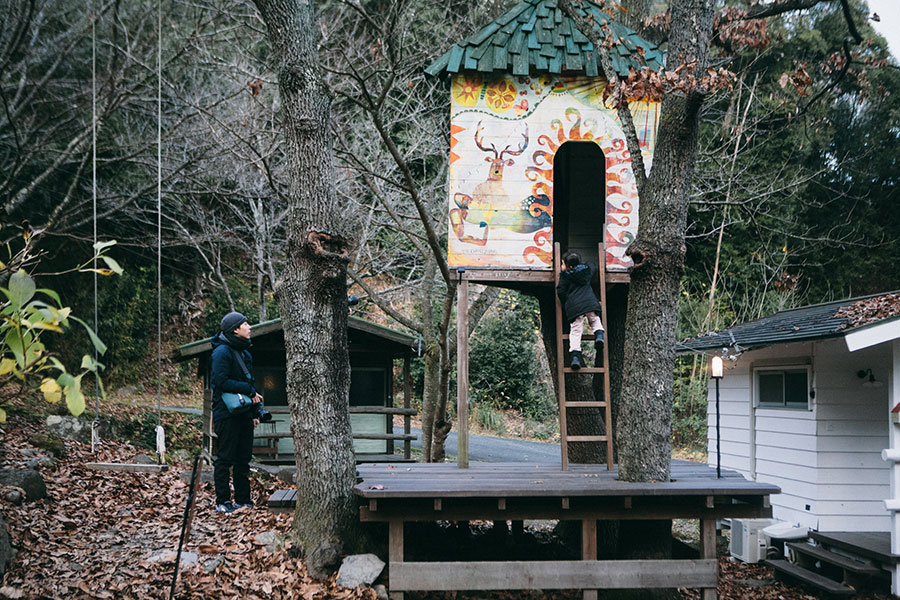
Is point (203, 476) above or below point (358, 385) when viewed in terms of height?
below

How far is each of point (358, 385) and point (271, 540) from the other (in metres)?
6.42

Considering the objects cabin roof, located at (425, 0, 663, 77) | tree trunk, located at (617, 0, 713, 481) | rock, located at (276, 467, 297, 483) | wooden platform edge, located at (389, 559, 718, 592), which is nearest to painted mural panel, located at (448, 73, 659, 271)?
cabin roof, located at (425, 0, 663, 77)

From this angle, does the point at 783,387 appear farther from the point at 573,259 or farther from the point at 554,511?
the point at 554,511

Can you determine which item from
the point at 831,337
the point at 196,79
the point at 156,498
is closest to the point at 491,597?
the point at 156,498

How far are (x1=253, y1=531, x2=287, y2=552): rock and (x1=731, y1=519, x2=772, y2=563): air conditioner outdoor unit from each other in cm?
706

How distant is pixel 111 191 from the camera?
1755 centimetres

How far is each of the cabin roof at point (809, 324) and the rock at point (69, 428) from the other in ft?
34.7

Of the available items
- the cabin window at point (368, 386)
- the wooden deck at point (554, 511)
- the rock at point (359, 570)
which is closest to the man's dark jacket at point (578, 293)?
the wooden deck at point (554, 511)

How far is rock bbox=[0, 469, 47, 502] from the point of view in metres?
7.88

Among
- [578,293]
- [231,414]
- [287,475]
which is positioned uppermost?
[578,293]

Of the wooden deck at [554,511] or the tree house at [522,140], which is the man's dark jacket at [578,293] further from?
the wooden deck at [554,511]

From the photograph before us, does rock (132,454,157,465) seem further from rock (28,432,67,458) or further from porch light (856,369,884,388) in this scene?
porch light (856,369,884,388)

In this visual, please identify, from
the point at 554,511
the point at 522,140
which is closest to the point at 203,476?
the point at 554,511

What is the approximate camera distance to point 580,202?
1144cm
